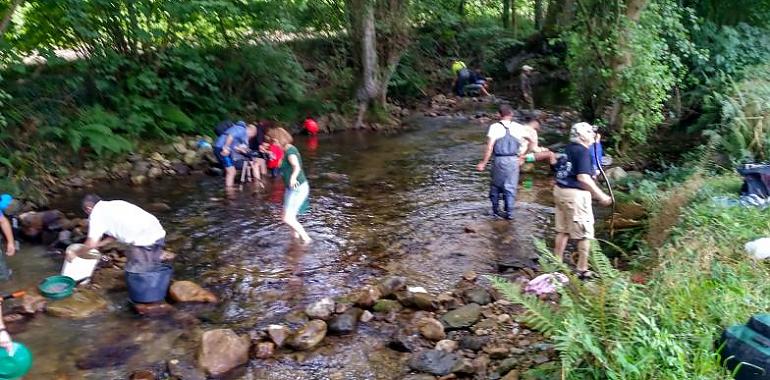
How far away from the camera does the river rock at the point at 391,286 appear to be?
812 cm

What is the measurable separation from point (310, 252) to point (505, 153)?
10.9ft

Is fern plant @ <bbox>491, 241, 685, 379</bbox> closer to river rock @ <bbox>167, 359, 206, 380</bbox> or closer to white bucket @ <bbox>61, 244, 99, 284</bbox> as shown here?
river rock @ <bbox>167, 359, 206, 380</bbox>

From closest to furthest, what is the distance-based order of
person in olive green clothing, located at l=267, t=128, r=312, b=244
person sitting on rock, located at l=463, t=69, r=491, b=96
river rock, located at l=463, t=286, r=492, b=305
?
river rock, located at l=463, t=286, r=492, b=305 < person in olive green clothing, located at l=267, t=128, r=312, b=244 < person sitting on rock, located at l=463, t=69, r=491, b=96

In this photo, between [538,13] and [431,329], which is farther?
[538,13]

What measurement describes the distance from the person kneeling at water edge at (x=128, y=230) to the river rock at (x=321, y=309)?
1880 millimetres

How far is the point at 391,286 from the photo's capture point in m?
8.19

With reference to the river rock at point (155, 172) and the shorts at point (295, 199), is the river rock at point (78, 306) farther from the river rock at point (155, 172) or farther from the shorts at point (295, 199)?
the river rock at point (155, 172)

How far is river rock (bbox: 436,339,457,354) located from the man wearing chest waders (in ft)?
12.5

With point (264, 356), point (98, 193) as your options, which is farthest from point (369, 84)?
point (264, 356)

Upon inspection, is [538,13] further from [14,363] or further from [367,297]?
[14,363]

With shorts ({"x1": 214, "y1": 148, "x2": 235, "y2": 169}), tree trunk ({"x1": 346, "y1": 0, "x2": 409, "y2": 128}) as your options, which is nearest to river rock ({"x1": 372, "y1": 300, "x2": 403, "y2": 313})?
shorts ({"x1": 214, "y1": 148, "x2": 235, "y2": 169})

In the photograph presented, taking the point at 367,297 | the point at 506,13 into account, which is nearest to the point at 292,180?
the point at 367,297

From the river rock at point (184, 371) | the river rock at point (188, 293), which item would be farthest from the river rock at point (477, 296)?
the river rock at point (184, 371)

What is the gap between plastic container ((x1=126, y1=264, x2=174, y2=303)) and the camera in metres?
7.58
